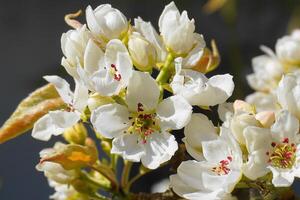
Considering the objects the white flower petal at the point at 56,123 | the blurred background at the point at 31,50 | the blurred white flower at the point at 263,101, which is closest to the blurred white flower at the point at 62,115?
the white flower petal at the point at 56,123

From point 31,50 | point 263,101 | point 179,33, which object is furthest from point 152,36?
point 31,50

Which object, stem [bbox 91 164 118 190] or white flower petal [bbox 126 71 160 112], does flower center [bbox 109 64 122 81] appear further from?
stem [bbox 91 164 118 190]

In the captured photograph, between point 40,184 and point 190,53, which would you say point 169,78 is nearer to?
point 190,53

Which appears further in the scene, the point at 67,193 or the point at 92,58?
the point at 67,193

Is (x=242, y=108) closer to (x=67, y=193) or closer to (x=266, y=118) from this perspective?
(x=266, y=118)

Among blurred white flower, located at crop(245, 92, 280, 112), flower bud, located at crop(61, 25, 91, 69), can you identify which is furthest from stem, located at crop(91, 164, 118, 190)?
blurred white flower, located at crop(245, 92, 280, 112)
